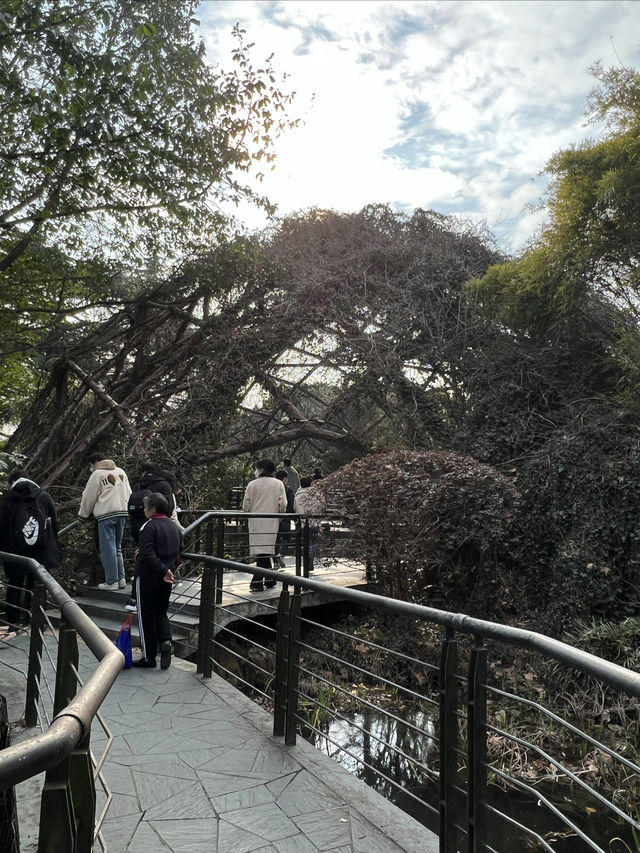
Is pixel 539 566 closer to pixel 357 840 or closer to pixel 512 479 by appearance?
pixel 512 479

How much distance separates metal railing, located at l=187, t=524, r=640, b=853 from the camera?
7.58 ft

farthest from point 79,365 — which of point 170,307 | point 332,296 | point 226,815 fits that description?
point 226,815

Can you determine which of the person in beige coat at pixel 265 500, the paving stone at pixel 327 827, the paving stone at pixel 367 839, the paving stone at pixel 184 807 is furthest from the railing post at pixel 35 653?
the person in beige coat at pixel 265 500

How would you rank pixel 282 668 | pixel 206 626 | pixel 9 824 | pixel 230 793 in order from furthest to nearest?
pixel 206 626 → pixel 282 668 → pixel 230 793 → pixel 9 824

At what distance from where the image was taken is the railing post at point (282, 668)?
13.4 feet

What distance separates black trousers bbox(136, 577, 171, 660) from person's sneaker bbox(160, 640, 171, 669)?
44 millimetres

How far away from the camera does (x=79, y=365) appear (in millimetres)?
13797

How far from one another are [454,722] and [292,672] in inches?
61.4

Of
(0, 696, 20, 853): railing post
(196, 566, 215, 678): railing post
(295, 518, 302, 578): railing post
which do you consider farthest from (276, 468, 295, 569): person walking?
(0, 696, 20, 853): railing post

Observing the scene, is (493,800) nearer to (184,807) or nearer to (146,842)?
(184,807)

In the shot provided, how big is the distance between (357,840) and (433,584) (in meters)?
7.34

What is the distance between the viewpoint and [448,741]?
102 inches

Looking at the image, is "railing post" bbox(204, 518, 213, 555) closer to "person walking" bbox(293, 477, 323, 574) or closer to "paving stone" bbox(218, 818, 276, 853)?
"person walking" bbox(293, 477, 323, 574)

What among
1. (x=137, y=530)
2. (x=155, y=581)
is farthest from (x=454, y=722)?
(x=137, y=530)
